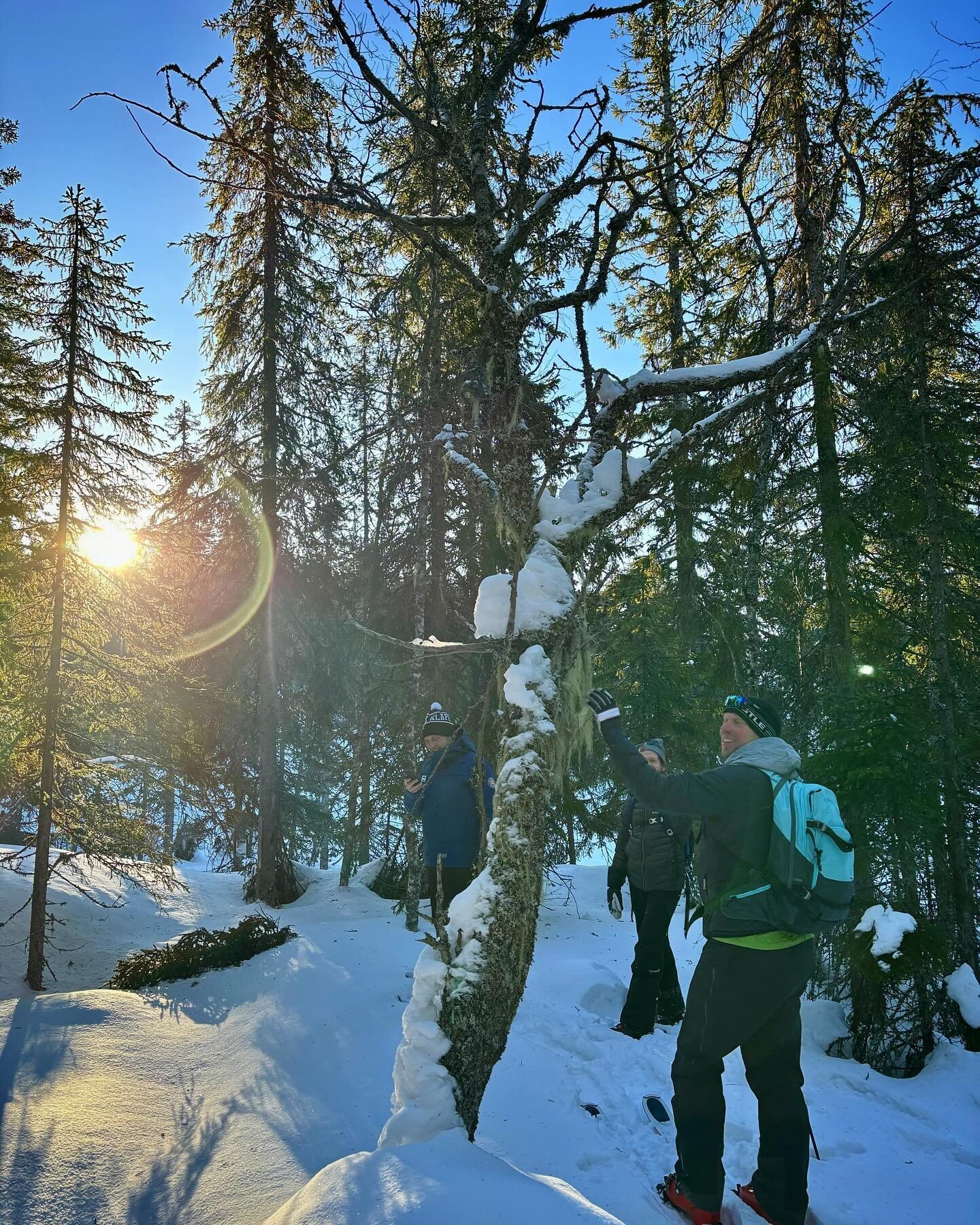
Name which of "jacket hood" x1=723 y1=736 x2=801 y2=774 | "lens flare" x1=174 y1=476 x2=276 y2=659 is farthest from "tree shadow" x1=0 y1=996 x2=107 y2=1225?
"lens flare" x1=174 y1=476 x2=276 y2=659

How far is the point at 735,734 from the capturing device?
3.35 meters

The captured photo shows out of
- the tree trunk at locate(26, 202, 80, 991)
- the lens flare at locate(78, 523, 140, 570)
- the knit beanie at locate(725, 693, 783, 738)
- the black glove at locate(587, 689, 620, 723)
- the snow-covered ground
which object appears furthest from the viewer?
the lens flare at locate(78, 523, 140, 570)

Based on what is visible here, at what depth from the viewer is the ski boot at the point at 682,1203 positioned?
9.34 ft

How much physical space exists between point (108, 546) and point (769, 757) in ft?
30.8

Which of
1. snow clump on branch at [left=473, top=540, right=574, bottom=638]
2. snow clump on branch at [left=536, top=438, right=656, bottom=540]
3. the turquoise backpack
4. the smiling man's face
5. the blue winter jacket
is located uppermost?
snow clump on branch at [left=536, top=438, right=656, bottom=540]

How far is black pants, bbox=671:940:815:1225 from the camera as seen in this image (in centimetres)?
285

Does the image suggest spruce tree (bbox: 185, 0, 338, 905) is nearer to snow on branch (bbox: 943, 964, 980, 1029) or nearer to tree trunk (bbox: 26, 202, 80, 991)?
tree trunk (bbox: 26, 202, 80, 991)

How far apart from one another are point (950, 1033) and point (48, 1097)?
258 inches

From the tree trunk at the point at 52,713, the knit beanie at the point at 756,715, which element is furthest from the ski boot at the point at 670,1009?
the tree trunk at the point at 52,713

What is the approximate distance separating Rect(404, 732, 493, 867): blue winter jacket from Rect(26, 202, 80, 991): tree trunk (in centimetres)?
560

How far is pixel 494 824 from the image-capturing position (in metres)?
3.05

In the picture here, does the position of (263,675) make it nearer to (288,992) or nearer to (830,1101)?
(288,992)

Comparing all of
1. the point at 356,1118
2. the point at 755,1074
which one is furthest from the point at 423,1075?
the point at 755,1074

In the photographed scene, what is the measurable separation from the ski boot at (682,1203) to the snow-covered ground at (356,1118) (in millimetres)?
73
